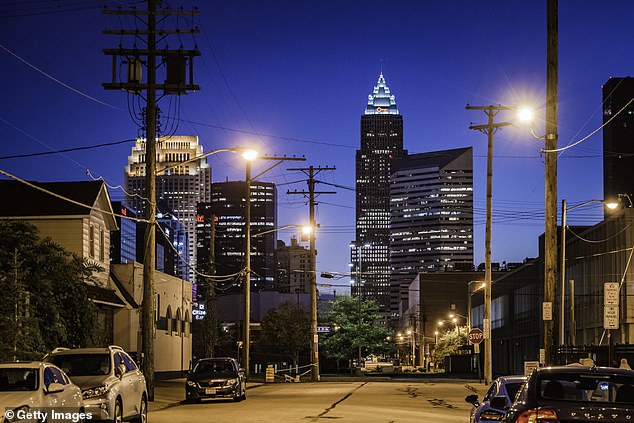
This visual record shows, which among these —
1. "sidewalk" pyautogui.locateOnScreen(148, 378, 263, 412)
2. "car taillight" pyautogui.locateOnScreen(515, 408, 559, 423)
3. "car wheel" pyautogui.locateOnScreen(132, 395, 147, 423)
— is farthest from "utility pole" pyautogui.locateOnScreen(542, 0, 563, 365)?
"car taillight" pyautogui.locateOnScreen(515, 408, 559, 423)

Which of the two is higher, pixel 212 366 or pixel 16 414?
pixel 16 414

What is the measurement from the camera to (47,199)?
145 feet

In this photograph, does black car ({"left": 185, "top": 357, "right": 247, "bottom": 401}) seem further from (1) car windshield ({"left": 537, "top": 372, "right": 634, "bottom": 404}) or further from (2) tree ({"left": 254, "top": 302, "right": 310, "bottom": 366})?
(2) tree ({"left": 254, "top": 302, "right": 310, "bottom": 366})

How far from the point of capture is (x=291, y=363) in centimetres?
10131

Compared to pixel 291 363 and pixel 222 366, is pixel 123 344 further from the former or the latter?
pixel 291 363

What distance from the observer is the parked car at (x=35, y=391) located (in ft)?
47.0

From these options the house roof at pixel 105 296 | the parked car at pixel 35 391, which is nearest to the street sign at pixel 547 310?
the parked car at pixel 35 391

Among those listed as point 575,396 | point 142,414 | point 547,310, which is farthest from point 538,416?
point 547,310

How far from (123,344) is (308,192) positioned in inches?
775

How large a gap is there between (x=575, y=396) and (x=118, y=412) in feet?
34.0

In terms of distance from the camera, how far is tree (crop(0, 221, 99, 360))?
2703cm

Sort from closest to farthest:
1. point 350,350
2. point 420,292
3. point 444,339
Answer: point 350,350 < point 444,339 < point 420,292

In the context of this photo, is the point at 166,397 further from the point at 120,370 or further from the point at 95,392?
the point at 95,392

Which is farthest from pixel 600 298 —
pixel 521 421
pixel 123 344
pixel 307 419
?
pixel 521 421
